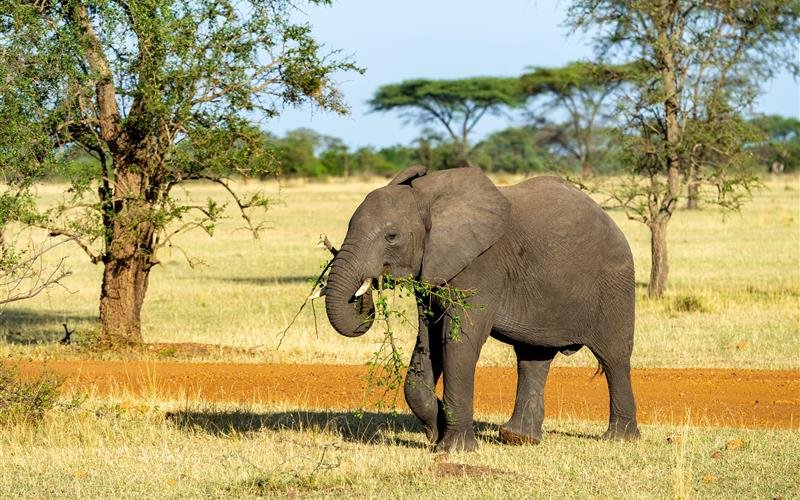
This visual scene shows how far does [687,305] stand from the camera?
20141 millimetres

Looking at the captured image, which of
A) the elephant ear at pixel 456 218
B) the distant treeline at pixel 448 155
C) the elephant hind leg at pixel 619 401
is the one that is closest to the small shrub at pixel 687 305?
the elephant hind leg at pixel 619 401

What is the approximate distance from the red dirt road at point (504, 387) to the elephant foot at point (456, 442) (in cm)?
240

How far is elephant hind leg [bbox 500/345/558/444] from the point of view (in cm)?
1036

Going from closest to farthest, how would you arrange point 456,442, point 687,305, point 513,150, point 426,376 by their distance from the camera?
1. point 456,442
2. point 426,376
3. point 687,305
4. point 513,150

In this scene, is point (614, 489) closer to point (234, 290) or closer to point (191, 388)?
point (191, 388)

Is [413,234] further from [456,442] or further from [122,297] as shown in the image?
[122,297]

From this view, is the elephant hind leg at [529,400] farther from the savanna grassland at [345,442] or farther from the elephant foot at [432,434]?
the elephant foot at [432,434]

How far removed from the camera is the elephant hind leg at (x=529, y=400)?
1036cm

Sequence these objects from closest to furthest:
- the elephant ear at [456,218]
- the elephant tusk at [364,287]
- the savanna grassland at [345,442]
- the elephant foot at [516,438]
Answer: the savanna grassland at [345,442], the elephant tusk at [364,287], the elephant ear at [456,218], the elephant foot at [516,438]

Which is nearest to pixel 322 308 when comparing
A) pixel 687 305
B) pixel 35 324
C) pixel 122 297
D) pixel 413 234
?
pixel 35 324

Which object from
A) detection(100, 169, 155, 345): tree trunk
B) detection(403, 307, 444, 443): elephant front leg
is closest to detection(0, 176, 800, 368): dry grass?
detection(100, 169, 155, 345): tree trunk

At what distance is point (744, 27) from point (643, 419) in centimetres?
1292

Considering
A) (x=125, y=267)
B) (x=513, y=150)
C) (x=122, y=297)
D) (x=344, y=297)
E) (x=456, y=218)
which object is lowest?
(x=122, y=297)

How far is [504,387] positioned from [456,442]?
3999mm
